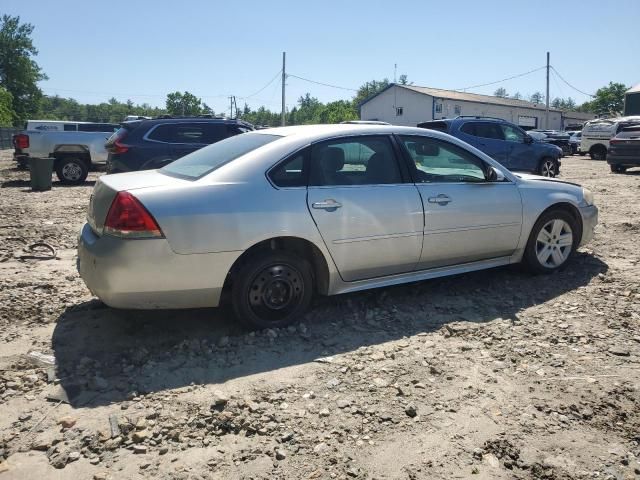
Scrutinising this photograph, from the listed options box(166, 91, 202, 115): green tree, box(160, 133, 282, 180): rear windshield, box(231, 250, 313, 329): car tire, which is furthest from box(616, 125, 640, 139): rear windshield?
box(166, 91, 202, 115): green tree

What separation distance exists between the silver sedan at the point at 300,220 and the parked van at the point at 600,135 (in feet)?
73.7

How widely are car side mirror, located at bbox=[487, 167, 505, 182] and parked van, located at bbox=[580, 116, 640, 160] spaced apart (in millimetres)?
22374

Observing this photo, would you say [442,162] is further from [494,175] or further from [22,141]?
[22,141]

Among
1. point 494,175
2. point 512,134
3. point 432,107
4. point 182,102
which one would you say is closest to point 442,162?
point 494,175

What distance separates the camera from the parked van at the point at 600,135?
968 inches

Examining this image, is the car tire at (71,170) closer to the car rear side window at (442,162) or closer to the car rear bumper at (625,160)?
the car rear side window at (442,162)

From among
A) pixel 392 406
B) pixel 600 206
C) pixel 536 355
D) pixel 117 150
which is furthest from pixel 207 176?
pixel 600 206

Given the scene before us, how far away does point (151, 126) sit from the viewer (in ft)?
A: 34.3

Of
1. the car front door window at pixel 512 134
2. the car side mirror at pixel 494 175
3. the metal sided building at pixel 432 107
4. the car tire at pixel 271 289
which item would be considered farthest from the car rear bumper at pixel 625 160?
the metal sided building at pixel 432 107

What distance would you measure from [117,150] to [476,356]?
27.2ft

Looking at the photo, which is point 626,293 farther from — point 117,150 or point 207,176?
point 117,150

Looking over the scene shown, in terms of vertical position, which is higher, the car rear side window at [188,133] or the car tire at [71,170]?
the car rear side window at [188,133]

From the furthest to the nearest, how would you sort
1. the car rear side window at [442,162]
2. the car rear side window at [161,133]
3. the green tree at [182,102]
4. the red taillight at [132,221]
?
1. the green tree at [182,102]
2. the car rear side window at [161,133]
3. the car rear side window at [442,162]
4. the red taillight at [132,221]

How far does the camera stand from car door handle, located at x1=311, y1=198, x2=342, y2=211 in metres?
4.17
